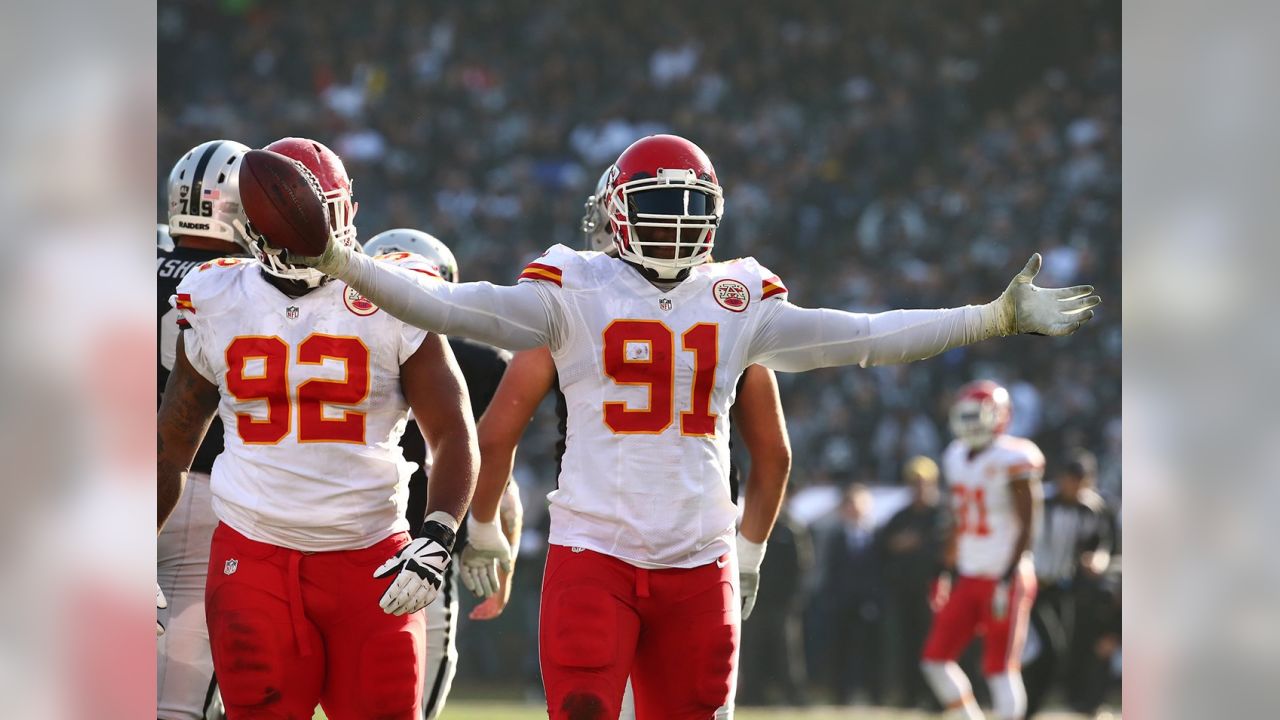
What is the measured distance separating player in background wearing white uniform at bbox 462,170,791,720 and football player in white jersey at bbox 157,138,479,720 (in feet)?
0.90

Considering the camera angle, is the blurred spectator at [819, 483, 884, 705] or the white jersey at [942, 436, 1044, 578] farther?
the blurred spectator at [819, 483, 884, 705]

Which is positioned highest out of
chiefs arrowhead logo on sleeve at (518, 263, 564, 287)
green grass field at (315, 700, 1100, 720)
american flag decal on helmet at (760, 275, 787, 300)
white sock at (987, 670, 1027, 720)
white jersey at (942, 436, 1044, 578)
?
chiefs arrowhead logo on sleeve at (518, 263, 564, 287)

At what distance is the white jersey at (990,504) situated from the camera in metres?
8.75

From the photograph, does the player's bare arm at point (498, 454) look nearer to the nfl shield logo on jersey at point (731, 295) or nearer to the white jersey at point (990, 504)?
the nfl shield logo on jersey at point (731, 295)

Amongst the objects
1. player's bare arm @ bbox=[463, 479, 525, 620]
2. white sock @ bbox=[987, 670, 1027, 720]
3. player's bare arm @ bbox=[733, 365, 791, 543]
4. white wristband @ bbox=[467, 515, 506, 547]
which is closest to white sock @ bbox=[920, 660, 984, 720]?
white sock @ bbox=[987, 670, 1027, 720]

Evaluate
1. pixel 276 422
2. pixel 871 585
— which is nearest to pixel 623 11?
pixel 871 585

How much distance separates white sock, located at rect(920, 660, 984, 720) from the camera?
8414 millimetres

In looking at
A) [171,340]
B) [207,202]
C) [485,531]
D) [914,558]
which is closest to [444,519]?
[485,531]

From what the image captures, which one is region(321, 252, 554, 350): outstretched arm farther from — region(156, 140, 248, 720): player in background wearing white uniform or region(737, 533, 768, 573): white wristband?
region(737, 533, 768, 573): white wristband

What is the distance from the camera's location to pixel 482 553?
431 cm

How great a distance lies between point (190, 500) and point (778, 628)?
6.57m

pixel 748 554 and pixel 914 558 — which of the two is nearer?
pixel 748 554

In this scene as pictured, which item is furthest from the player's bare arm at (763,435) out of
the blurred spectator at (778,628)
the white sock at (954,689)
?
the blurred spectator at (778,628)

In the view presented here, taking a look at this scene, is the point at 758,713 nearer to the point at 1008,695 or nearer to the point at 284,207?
the point at 1008,695
